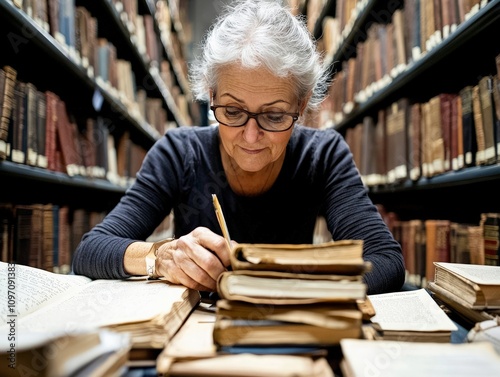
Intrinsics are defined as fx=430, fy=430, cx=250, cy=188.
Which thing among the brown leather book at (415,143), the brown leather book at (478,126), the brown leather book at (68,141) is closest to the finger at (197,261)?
the brown leather book at (478,126)

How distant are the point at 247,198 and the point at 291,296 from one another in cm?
77

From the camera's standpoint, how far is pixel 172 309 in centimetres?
58

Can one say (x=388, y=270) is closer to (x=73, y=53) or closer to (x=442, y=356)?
(x=442, y=356)

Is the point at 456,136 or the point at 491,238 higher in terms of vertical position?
the point at 456,136

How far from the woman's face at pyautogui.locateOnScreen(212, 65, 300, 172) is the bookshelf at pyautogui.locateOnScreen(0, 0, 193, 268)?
58 centimetres

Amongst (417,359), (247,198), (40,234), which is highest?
(247,198)

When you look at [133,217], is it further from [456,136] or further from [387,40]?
Answer: [387,40]

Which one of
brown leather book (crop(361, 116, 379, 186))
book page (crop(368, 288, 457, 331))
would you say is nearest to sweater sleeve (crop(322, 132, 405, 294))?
book page (crop(368, 288, 457, 331))

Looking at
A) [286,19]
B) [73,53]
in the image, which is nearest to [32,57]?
[73,53]

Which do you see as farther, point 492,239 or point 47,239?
point 47,239

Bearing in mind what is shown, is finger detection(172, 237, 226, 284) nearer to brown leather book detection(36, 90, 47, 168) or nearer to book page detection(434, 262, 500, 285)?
book page detection(434, 262, 500, 285)

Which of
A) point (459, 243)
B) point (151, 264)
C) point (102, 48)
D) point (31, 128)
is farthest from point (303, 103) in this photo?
point (102, 48)

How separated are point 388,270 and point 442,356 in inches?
18.2

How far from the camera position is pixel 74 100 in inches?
78.3
